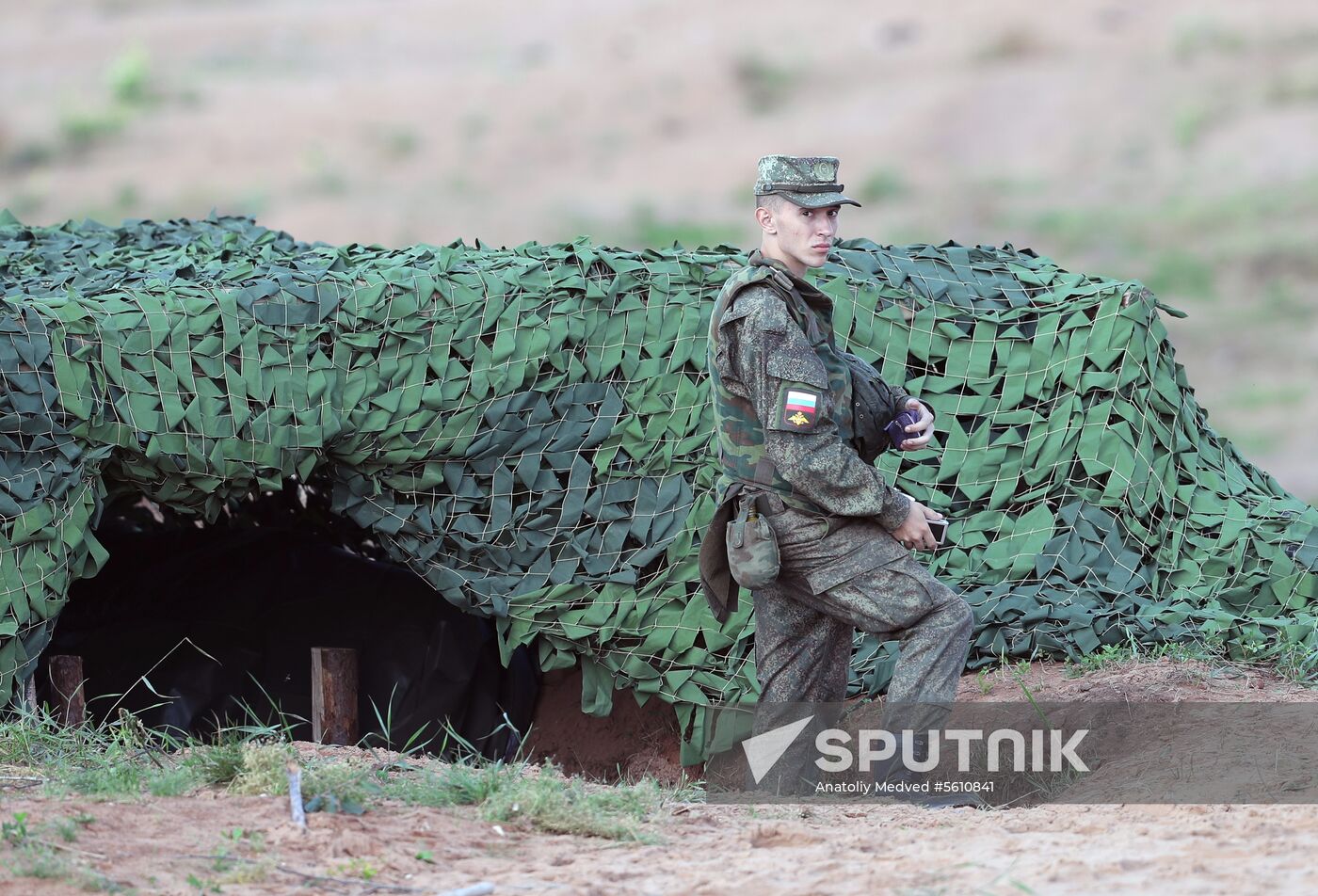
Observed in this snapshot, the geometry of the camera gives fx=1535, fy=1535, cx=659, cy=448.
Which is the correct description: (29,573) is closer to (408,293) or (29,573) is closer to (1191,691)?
(408,293)

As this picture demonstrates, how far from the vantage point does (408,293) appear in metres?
5.00

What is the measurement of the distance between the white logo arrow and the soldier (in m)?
0.34

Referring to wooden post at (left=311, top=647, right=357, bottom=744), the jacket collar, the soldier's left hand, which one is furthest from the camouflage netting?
the jacket collar

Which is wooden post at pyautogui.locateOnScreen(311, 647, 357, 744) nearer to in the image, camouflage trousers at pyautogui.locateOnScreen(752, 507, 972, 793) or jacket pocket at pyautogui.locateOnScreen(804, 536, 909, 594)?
camouflage trousers at pyautogui.locateOnScreen(752, 507, 972, 793)

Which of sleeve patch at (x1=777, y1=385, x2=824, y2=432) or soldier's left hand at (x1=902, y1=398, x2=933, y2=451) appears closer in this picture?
sleeve patch at (x1=777, y1=385, x2=824, y2=432)

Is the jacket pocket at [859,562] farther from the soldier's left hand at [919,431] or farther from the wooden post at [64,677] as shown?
the wooden post at [64,677]

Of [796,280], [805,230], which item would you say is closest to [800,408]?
[796,280]

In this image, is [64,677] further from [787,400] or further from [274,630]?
[787,400]

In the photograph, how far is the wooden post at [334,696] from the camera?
536 centimetres

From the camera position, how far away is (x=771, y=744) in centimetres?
401

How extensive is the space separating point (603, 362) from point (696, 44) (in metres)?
22.1

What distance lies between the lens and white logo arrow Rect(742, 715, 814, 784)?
3.99 meters

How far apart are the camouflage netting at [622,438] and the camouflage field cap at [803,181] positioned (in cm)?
146

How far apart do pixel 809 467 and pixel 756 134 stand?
764 inches
